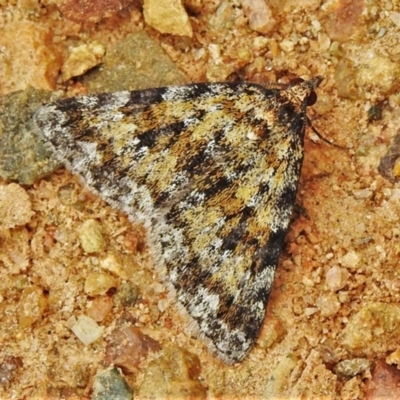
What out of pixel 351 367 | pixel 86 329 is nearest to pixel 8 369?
pixel 86 329

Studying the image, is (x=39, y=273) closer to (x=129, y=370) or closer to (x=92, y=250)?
(x=92, y=250)

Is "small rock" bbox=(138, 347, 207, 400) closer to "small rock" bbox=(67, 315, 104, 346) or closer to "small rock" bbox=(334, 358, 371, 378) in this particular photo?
"small rock" bbox=(67, 315, 104, 346)

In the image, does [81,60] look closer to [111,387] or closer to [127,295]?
[127,295]

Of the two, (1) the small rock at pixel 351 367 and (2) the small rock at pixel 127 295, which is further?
(2) the small rock at pixel 127 295

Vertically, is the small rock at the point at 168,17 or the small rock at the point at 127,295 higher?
the small rock at the point at 168,17

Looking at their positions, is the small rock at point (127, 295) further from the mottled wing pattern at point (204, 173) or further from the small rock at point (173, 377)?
the small rock at point (173, 377)

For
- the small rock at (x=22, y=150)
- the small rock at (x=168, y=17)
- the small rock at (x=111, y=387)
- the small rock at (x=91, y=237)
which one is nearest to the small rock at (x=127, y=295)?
the small rock at (x=91, y=237)
